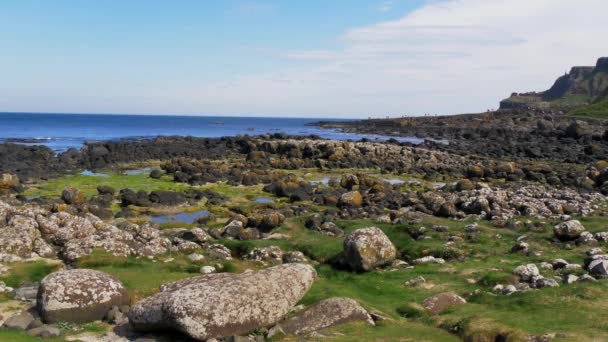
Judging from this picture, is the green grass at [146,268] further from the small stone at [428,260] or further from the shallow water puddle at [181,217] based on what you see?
the shallow water puddle at [181,217]

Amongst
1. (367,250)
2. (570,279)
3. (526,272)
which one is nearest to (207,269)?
(367,250)

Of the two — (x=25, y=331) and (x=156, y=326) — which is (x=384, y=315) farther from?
(x=25, y=331)

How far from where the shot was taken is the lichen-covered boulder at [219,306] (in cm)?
1507

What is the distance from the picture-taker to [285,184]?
5544 cm

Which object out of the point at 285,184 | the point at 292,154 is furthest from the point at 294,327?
the point at 292,154

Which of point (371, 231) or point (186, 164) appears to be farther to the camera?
point (186, 164)

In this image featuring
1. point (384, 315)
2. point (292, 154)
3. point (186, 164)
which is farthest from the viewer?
point (292, 154)

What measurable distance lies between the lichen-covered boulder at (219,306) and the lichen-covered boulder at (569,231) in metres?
19.2

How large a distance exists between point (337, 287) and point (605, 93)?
205 metres

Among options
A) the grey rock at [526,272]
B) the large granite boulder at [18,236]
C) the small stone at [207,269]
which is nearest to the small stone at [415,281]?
the grey rock at [526,272]

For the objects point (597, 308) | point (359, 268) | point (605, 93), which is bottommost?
point (359, 268)

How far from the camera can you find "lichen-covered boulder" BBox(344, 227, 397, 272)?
26359mm

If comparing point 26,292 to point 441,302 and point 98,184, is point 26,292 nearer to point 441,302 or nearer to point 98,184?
point 441,302

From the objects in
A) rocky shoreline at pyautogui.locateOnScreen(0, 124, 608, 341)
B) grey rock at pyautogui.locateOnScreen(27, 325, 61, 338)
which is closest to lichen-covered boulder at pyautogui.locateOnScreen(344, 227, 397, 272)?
rocky shoreline at pyautogui.locateOnScreen(0, 124, 608, 341)
